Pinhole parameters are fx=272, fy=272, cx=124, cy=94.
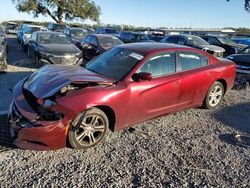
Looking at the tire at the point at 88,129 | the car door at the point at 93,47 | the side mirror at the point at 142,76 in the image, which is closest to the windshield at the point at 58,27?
the car door at the point at 93,47

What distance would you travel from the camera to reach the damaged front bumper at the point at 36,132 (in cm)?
376

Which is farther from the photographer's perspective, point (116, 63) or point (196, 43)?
point (196, 43)

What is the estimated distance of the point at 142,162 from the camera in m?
3.94

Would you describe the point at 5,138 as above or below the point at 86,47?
below

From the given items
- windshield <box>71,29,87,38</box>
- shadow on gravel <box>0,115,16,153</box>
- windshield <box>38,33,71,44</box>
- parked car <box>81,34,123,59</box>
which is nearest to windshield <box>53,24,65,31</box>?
windshield <box>71,29,87,38</box>

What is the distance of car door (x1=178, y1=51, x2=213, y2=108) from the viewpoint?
18.0 feet

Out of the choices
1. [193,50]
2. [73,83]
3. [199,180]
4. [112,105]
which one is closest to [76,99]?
[73,83]

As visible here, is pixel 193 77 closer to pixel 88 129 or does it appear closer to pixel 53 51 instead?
pixel 88 129

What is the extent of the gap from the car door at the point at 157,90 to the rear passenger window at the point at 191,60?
0.83 feet

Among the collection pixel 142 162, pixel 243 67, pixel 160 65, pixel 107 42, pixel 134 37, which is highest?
pixel 134 37

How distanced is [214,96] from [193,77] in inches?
45.1

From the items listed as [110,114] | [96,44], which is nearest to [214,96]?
[110,114]

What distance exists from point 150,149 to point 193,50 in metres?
2.63

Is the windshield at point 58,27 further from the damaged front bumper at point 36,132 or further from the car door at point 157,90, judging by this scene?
the damaged front bumper at point 36,132
